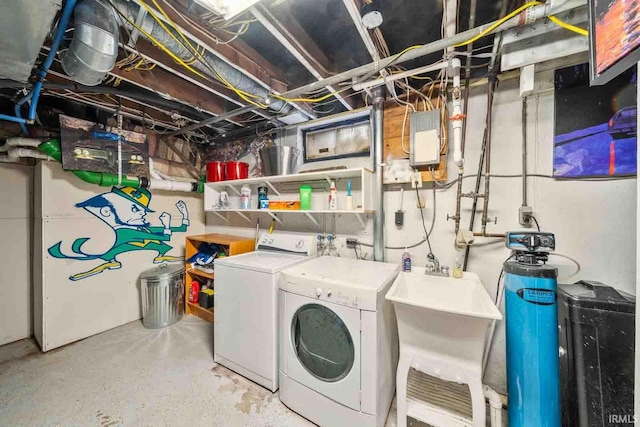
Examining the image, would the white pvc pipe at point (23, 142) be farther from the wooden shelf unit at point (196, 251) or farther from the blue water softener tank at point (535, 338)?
the blue water softener tank at point (535, 338)

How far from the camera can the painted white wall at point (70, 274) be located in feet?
7.11

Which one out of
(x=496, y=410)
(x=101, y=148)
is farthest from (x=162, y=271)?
(x=496, y=410)

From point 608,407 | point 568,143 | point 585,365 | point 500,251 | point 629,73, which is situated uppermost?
point 629,73

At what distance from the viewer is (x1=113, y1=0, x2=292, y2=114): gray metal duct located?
3.75 feet

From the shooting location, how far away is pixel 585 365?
1.15m

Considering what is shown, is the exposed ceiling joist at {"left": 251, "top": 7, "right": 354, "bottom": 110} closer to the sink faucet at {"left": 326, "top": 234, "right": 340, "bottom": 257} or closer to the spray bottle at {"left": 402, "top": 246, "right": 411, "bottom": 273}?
the sink faucet at {"left": 326, "top": 234, "right": 340, "bottom": 257}

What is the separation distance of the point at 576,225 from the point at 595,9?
1184 millimetres

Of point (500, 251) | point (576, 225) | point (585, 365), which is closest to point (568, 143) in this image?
point (576, 225)

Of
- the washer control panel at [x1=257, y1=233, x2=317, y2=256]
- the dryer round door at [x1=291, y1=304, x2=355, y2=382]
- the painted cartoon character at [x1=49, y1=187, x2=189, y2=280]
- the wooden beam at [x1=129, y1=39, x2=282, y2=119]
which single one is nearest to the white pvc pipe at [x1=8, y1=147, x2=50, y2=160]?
the painted cartoon character at [x1=49, y1=187, x2=189, y2=280]

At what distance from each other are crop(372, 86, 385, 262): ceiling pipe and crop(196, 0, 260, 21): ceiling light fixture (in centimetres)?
122

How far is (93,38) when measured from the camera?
3.72 ft

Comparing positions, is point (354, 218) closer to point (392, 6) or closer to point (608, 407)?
point (392, 6)

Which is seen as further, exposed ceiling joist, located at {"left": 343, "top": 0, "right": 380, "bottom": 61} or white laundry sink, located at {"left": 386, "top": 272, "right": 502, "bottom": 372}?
white laundry sink, located at {"left": 386, "top": 272, "right": 502, "bottom": 372}

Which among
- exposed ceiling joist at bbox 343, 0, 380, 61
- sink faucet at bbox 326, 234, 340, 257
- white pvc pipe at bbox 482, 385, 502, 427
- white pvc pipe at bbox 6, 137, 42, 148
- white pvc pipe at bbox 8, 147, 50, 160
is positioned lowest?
white pvc pipe at bbox 482, 385, 502, 427
